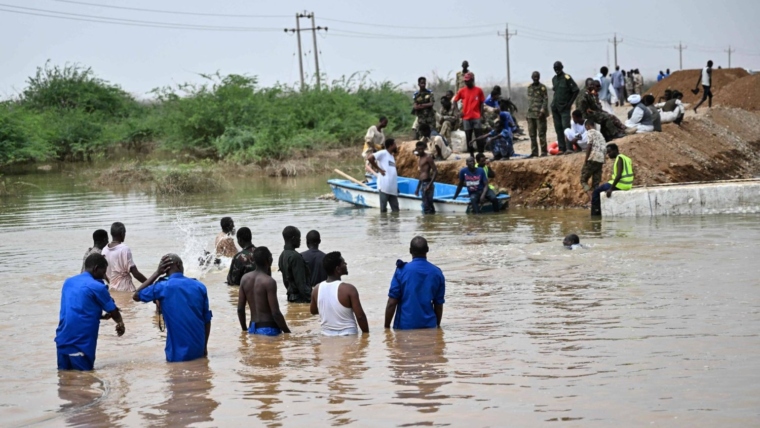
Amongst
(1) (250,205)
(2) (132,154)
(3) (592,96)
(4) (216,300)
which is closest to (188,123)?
(2) (132,154)

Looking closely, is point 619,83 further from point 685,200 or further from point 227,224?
point 227,224

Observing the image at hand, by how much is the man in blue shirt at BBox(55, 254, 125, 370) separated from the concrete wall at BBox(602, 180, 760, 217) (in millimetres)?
12092

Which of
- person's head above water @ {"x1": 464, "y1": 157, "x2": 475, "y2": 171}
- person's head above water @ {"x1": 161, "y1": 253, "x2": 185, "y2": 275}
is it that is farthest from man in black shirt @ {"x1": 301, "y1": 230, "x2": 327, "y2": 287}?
person's head above water @ {"x1": 464, "y1": 157, "x2": 475, "y2": 171}

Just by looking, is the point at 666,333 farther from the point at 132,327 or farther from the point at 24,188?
the point at 24,188

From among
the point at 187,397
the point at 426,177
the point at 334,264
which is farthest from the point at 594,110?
the point at 187,397

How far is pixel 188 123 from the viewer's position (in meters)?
43.4

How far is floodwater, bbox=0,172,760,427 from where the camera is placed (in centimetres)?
704

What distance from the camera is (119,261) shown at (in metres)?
12.3

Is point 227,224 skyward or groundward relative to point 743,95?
groundward

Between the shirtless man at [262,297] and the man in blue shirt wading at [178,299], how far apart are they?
0.68 metres

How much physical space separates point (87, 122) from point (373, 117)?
14266 millimetres

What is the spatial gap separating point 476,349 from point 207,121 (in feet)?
118

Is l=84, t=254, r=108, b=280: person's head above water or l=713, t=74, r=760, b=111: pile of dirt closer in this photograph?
l=84, t=254, r=108, b=280: person's head above water

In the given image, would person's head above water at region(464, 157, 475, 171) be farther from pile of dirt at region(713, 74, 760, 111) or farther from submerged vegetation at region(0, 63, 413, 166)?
submerged vegetation at region(0, 63, 413, 166)
